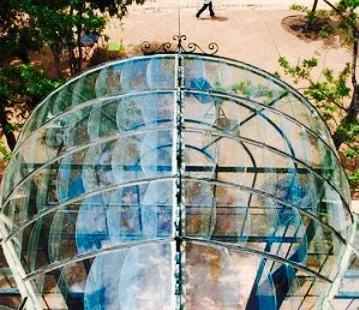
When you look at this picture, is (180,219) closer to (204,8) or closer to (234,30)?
(234,30)

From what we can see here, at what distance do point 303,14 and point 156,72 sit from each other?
13.3 m

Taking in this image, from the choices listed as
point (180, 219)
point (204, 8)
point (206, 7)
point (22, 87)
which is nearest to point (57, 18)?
point (22, 87)

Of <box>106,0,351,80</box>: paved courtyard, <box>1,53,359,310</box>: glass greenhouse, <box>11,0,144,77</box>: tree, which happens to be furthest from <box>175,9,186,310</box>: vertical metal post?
<box>106,0,351,80</box>: paved courtyard

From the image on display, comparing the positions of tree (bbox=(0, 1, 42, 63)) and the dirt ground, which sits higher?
tree (bbox=(0, 1, 42, 63))

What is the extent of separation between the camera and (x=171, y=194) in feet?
22.9

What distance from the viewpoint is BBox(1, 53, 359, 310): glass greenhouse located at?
21.4 feet

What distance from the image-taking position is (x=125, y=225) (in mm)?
7480

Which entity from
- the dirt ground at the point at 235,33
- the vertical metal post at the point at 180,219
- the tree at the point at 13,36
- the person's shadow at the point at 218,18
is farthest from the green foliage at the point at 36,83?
the person's shadow at the point at 218,18

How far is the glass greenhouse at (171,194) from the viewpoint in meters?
6.51

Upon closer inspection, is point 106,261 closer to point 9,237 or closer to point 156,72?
point 9,237

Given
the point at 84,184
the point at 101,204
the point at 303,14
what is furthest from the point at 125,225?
the point at 303,14

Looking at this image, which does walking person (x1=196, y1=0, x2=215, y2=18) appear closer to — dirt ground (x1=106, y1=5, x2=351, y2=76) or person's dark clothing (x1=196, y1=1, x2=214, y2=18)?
person's dark clothing (x1=196, y1=1, x2=214, y2=18)

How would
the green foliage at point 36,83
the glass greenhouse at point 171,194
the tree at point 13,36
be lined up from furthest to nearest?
the tree at point 13,36 < the green foliage at point 36,83 < the glass greenhouse at point 171,194

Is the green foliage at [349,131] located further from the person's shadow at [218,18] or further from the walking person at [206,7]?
the walking person at [206,7]
